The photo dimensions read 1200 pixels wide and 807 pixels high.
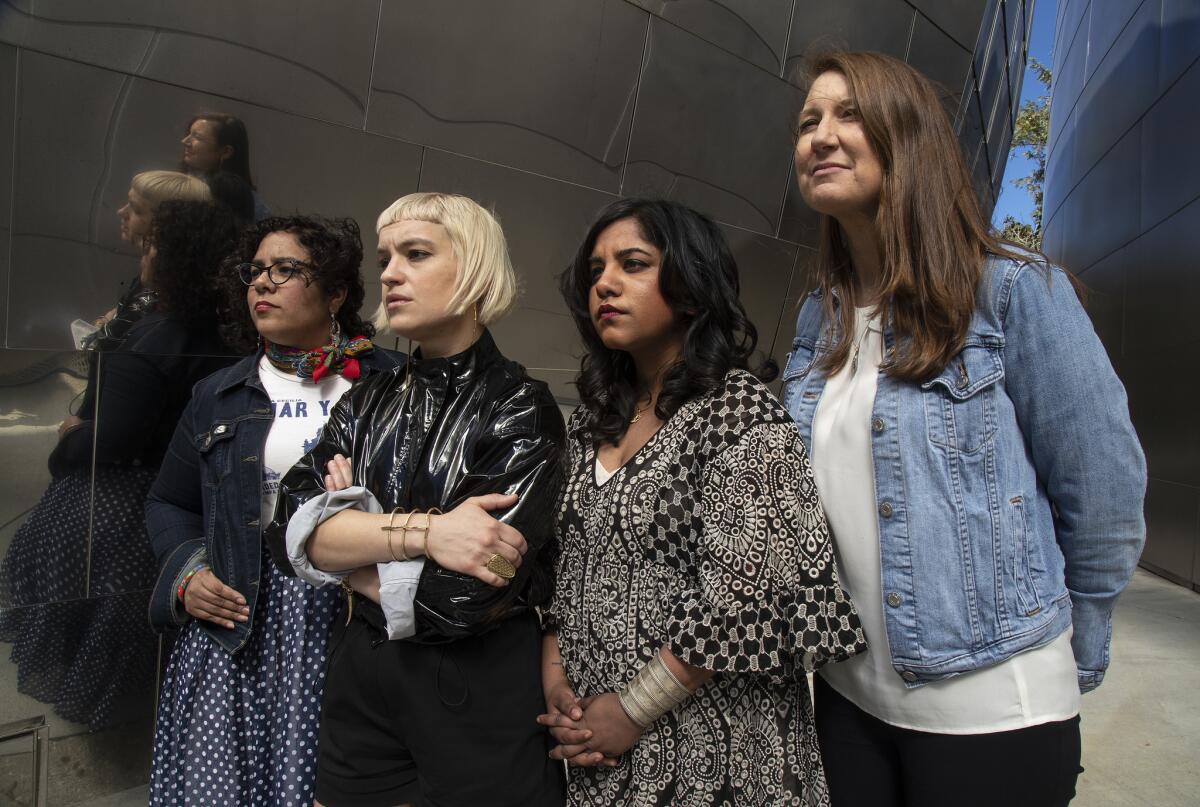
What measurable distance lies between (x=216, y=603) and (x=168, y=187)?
1621 mm

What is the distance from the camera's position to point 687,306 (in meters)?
1.90

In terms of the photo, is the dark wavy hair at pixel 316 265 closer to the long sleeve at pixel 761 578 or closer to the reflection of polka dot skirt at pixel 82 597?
the reflection of polka dot skirt at pixel 82 597

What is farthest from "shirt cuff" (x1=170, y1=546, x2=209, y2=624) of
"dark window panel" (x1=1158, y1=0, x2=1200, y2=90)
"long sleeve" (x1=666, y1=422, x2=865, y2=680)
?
"dark window panel" (x1=1158, y1=0, x2=1200, y2=90)

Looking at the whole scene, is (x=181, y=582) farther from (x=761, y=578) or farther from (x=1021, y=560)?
(x=1021, y=560)

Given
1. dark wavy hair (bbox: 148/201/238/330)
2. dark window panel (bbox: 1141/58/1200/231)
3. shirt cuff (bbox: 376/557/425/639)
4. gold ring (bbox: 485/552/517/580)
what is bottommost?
shirt cuff (bbox: 376/557/425/639)

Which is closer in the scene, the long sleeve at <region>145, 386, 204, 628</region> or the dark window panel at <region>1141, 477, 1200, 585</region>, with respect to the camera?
the long sleeve at <region>145, 386, 204, 628</region>

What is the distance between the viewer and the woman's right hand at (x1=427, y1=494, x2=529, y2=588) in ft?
5.60

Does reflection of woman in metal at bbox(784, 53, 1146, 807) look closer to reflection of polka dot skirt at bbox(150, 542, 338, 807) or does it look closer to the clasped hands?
the clasped hands

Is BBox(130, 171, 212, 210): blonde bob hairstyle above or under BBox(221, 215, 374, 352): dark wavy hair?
above

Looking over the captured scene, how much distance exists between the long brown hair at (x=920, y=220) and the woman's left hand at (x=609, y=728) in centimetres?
92

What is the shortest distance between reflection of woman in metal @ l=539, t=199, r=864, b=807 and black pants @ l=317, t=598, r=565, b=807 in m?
0.08

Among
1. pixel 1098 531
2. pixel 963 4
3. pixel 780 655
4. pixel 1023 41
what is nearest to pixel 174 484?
pixel 780 655

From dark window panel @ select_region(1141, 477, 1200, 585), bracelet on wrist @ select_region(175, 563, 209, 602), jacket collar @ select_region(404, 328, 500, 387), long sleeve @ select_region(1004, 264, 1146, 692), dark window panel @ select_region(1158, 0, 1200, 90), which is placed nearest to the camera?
long sleeve @ select_region(1004, 264, 1146, 692)

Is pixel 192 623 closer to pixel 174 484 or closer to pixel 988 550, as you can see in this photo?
pixel 174 484
